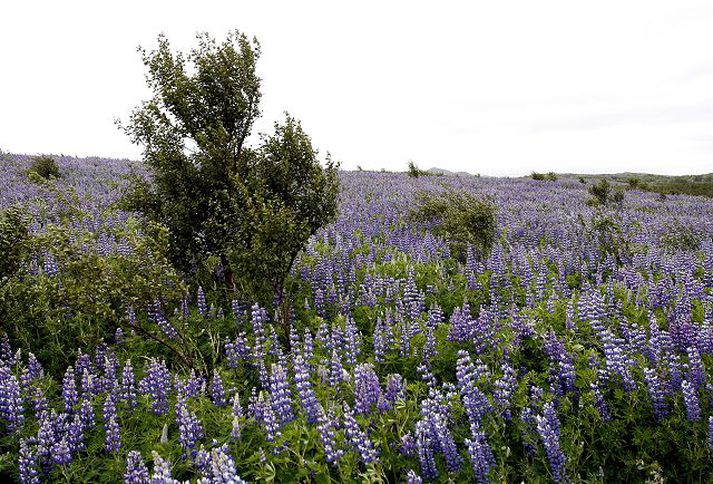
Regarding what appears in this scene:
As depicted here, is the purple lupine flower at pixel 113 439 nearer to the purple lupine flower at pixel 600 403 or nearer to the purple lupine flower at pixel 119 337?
the purple lupine flower at pixel 119 337

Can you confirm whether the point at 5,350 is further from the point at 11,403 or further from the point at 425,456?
the point at 425,456

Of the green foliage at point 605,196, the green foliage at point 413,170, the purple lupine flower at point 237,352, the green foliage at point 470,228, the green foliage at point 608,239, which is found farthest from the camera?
the green foliage at point 413,170

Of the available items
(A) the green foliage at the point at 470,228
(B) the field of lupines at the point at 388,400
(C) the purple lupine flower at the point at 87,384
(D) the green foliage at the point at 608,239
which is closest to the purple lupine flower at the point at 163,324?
(B) the field of lupines at the point at 388,400

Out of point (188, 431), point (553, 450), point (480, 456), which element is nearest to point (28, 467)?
point (188, 431)

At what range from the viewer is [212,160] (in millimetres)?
9219

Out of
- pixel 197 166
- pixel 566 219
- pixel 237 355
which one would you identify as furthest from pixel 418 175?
pixel 237 355

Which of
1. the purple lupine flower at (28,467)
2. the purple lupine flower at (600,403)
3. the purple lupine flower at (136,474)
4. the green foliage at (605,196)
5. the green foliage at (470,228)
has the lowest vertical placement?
the purple lupine flower at (28,467)

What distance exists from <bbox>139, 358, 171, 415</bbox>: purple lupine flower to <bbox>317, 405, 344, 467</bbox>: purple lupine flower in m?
2.21

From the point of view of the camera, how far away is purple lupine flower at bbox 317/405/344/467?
4.29 metres

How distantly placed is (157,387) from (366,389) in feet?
8.51

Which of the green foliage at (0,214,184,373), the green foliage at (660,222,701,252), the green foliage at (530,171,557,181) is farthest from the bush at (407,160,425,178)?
the green foliage at (0,214,184,373)

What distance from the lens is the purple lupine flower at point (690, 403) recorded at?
4.93 meters

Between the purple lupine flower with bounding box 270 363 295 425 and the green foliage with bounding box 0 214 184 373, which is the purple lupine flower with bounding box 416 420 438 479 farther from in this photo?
the green foliage with bounding box 0 214 184 373

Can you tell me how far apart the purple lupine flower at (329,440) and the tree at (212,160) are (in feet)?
15.2
